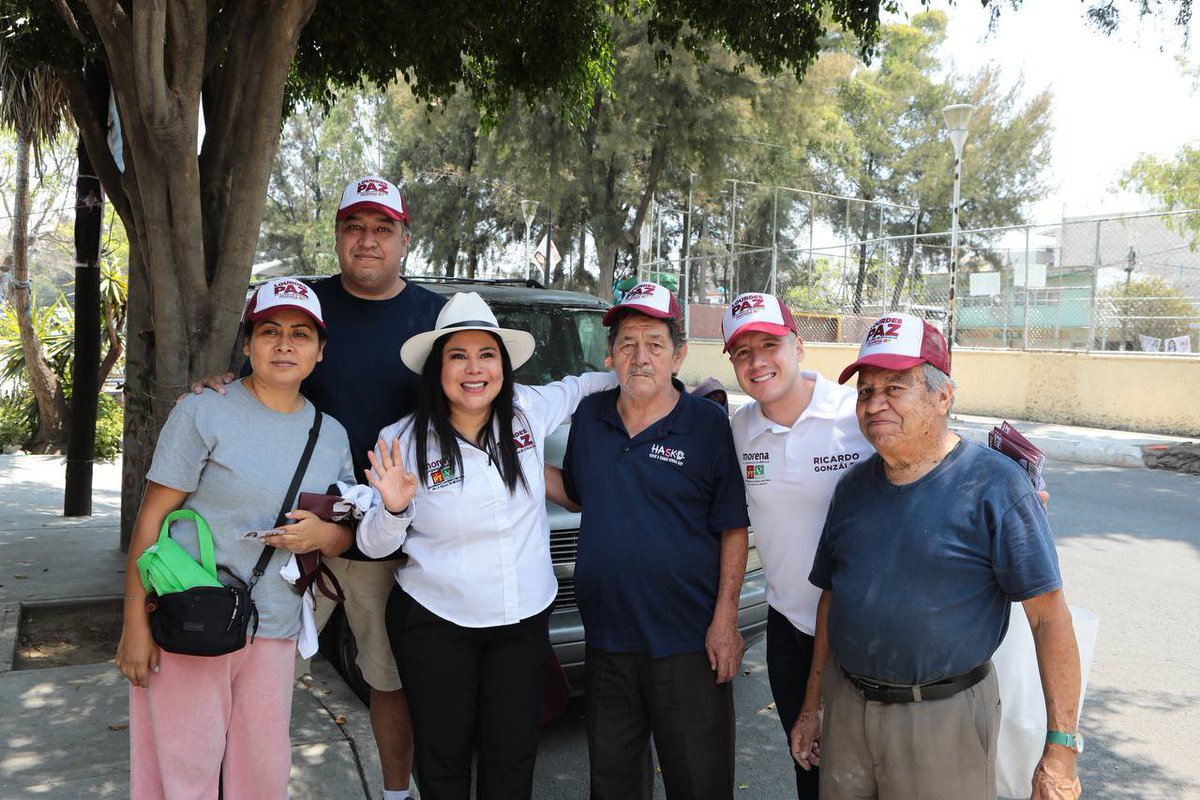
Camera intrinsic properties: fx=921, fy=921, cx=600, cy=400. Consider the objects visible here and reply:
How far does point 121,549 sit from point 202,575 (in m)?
4.79

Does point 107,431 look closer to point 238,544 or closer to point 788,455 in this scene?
point 238,544

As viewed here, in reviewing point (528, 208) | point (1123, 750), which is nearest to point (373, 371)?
point (1123, 750)

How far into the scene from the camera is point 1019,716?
7.88ft

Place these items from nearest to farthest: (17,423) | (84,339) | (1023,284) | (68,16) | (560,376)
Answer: (68,16), (560,376), (84,339), (17,423), (1023,284)

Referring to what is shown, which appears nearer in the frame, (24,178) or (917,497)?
(917,497)

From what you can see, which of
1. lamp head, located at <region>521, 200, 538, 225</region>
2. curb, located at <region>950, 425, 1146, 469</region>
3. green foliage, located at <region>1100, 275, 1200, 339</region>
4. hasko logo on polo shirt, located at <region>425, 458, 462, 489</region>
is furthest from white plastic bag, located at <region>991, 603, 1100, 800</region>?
lamp head, located at <region>521, 200, 538, 225</region>

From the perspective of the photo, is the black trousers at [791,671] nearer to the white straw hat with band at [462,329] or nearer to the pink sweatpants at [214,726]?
the white straw hat with band at [462,329]

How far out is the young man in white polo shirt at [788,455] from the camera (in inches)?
106

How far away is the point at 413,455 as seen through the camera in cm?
278

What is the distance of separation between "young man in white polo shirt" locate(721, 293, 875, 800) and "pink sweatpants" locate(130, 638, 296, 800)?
58.8 inches

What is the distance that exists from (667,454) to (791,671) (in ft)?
2.55

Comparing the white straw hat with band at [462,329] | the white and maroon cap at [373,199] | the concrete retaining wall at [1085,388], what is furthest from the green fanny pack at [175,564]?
the concrete retaining wall at [1085,388]

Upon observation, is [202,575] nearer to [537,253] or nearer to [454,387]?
[454,387]

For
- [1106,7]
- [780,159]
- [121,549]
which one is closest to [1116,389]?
[1106,7]
